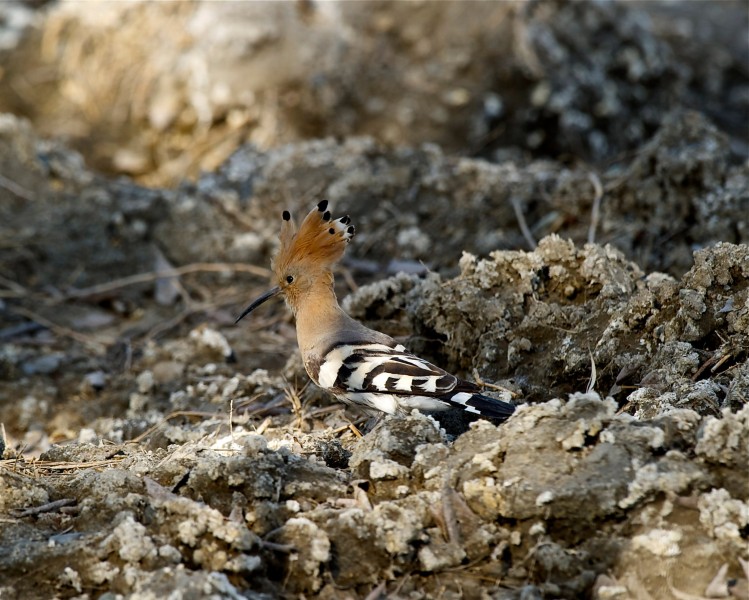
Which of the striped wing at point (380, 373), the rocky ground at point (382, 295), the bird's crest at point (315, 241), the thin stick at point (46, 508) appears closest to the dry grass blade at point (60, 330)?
the rocky ground at point (382, 295)

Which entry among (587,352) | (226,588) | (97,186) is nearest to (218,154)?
(97,186)

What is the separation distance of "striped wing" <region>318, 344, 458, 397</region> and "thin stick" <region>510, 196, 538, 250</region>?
1.58 meters

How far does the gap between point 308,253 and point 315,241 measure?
6 cm

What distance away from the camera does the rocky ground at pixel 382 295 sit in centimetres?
255

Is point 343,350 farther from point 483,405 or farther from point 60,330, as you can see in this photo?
point 60,330

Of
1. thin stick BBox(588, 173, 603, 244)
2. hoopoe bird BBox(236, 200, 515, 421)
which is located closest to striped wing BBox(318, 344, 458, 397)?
hoopoe bird BBox(236, 200, 515, 421)

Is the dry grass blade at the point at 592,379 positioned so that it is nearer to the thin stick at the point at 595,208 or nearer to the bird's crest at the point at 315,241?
the bird's crest at the point at 315,241

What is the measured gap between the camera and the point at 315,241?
4.32m

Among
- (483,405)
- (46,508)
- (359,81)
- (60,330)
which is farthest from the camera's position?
(359,81)

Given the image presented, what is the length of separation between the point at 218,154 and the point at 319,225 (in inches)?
131

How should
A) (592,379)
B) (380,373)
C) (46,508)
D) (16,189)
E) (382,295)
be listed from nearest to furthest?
(46,508) → (592,379) → (380,373) → (382,295) → (16,189)

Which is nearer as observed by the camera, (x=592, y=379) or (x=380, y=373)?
(x=592, y=379)

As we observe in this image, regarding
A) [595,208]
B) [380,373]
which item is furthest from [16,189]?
[380,373]

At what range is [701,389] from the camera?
10.3 ft
